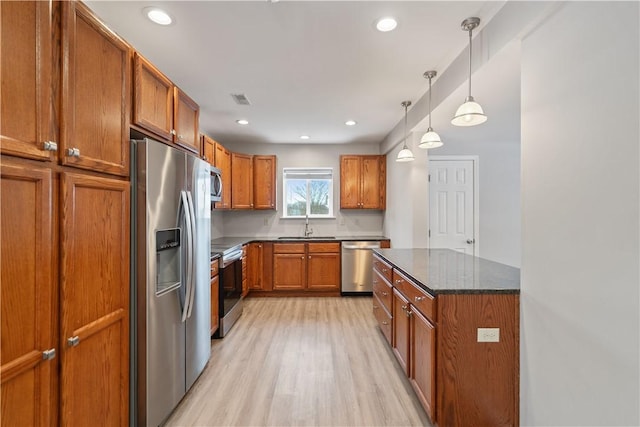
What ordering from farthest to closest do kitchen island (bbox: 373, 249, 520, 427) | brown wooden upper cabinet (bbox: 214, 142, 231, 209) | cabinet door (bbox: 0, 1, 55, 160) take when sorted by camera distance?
brown wooden upper cabinet (bbox: 214, 142, 231, 209), kitchen island (bbox: 373, 249, 520, 427), cabinet door (bbox: 0, 1, 55, 160)

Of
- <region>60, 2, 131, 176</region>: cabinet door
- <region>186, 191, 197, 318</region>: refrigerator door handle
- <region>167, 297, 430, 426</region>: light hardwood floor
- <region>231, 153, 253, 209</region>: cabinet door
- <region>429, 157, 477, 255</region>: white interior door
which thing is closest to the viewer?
<region>60, 2, 131, 176</region>: cabinet door

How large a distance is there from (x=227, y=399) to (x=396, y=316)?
4.77 feet

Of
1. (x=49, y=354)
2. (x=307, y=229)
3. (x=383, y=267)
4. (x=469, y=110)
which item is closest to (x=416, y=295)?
(x=383, y=267)

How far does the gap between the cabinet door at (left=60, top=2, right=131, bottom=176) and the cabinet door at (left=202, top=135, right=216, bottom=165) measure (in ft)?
6.86

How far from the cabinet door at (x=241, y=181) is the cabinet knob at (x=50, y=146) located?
349cm

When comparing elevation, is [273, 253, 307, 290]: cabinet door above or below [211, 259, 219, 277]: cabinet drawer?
below

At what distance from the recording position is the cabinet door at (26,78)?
37.9 inches

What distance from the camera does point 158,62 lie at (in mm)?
2396

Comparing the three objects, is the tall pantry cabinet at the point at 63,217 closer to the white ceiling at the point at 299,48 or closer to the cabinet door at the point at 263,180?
the white ceiling at the point at 299,48

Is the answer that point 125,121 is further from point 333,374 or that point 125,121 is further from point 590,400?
point 590,400

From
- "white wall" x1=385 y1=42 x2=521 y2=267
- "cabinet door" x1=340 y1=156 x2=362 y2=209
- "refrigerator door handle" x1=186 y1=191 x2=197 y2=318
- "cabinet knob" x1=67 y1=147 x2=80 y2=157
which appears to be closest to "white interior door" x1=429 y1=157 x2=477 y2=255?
"white wall" x1=385 y1=42 x2=521 y2=267

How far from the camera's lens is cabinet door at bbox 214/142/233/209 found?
414 cm

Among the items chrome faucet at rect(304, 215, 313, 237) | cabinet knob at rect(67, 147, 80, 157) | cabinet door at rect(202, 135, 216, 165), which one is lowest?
chrome faucet at rect(304, 215, 313, 237)

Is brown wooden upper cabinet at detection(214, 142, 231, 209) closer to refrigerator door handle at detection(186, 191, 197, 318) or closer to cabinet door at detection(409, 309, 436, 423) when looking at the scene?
refrigerator door handle at detection(186, 191, 197, 318)
